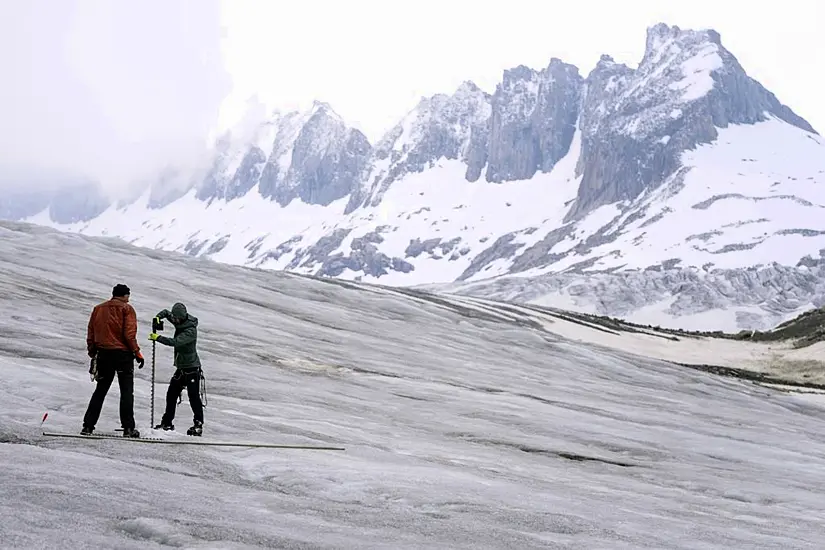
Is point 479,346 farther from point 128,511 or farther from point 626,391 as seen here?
point 128,511

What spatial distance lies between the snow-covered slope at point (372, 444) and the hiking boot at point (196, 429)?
0.67 m

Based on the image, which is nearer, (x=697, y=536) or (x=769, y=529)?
(x=697, y=536)

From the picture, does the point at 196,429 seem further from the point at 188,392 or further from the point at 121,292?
the point at 121,292

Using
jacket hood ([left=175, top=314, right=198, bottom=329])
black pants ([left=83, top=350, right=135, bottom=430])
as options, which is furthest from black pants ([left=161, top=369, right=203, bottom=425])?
black pants ([left=83, top=350, right=135, bottom=430])

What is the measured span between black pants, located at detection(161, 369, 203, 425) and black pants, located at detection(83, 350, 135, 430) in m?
1.29

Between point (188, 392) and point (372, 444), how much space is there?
13.6ft

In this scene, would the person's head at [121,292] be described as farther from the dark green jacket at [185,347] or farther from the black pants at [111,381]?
the dark green jacket at [185,347]

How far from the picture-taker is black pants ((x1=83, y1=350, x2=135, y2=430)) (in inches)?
573

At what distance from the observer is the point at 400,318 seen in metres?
49.8

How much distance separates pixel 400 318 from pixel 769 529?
35.2 metres

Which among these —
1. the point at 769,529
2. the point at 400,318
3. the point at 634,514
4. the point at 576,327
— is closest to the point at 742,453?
the point at 769,529

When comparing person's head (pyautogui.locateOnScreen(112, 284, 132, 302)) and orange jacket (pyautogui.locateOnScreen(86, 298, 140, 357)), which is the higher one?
person's head (pyautogui.locateOnScreen(112, 284, 132, 302))

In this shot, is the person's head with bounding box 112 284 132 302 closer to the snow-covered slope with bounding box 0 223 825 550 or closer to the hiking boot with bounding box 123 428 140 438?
the hiking boot with bounding box 123 428 140 438

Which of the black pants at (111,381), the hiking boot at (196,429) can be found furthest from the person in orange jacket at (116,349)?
the hiking boot at (196,429)
